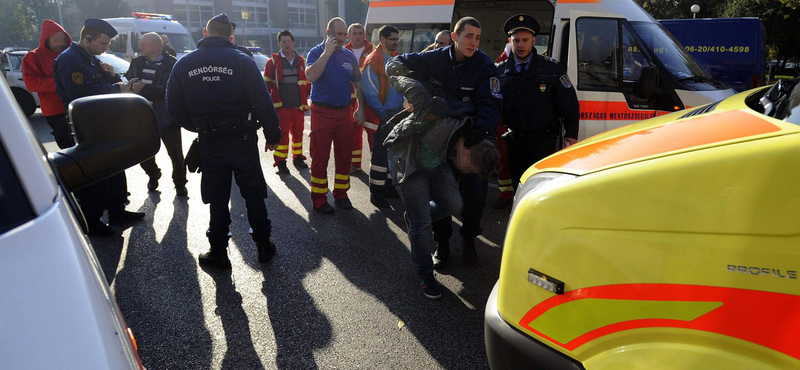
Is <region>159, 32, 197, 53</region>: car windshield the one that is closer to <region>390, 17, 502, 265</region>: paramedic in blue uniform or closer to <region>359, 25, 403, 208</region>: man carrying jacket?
<region>359, 25, 403, 208</region>: man carrying jacket

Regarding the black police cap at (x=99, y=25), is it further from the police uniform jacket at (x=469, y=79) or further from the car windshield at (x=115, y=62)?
the car windshield at (x=115, y=62)

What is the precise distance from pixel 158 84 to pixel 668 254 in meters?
5.52

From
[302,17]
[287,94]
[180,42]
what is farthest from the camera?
[302,17]

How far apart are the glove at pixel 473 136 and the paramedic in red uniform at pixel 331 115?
228cm

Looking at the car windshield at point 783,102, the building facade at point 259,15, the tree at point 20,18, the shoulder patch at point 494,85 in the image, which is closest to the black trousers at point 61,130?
the shoulder patch at point 494,85

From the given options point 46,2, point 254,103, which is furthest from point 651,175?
point 46,2

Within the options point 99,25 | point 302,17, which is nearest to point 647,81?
point 99,25

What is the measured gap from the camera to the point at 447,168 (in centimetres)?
358

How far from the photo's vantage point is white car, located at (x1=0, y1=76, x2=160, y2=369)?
2.86 ft

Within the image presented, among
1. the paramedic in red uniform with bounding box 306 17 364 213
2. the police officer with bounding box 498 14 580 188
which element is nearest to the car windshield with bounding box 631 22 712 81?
the police officer with bounding box 498 14 580 188

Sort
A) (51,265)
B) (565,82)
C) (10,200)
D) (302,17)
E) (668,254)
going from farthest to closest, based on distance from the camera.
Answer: (302,17)
(565,82)
(668,254)
(10,200)
(51,265)

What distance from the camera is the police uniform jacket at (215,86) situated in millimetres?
3750

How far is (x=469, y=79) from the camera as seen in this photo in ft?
11.6

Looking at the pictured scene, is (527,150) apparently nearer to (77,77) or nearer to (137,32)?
(77,77)
